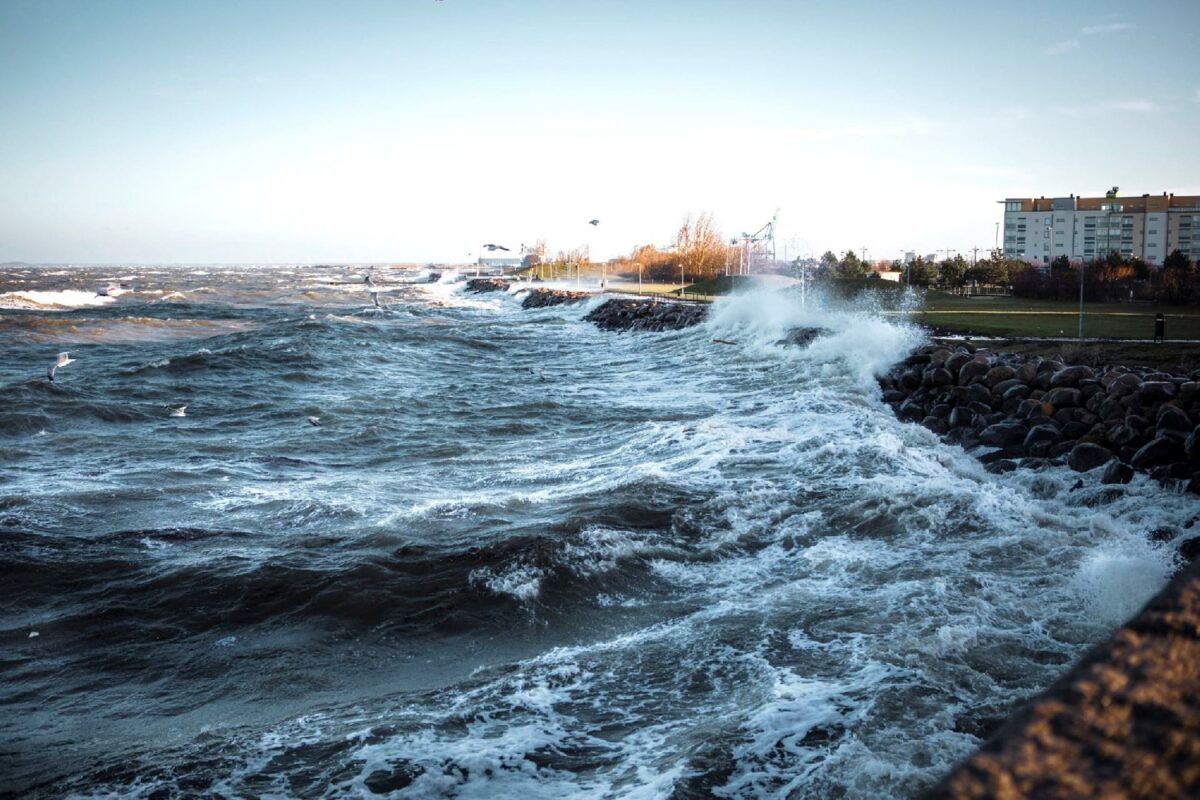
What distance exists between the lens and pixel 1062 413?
13.3m

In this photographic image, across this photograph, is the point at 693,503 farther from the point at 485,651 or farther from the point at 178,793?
the point at 178,793

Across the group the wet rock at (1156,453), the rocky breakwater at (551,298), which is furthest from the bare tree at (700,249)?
the wet rock at (1156,453)

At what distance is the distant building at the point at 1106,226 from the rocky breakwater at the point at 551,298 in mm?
35235

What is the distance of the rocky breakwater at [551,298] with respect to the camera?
6222 cm

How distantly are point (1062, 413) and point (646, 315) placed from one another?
29304 mm

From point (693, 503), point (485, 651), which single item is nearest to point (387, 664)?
point (485, 651)

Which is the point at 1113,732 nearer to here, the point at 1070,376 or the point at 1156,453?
the point at 1156,453

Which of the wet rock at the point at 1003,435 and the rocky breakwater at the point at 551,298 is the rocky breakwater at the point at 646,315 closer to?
the rocky breakwater at the point at 551,298

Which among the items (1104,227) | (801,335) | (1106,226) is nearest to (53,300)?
(801,335)

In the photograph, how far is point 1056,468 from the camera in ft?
38.2

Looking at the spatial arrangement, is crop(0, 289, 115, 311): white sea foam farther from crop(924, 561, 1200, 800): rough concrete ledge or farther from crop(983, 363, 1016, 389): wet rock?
crop(924, 561, 1200, 800): rough concrete ledge

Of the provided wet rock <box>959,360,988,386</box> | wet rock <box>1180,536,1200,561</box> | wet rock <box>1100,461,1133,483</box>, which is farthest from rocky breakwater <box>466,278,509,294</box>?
wet rock <box>1180,536,1200,561</box>

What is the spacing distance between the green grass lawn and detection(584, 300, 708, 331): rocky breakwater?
9.67 meters

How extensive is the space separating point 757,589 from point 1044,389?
899 cm
